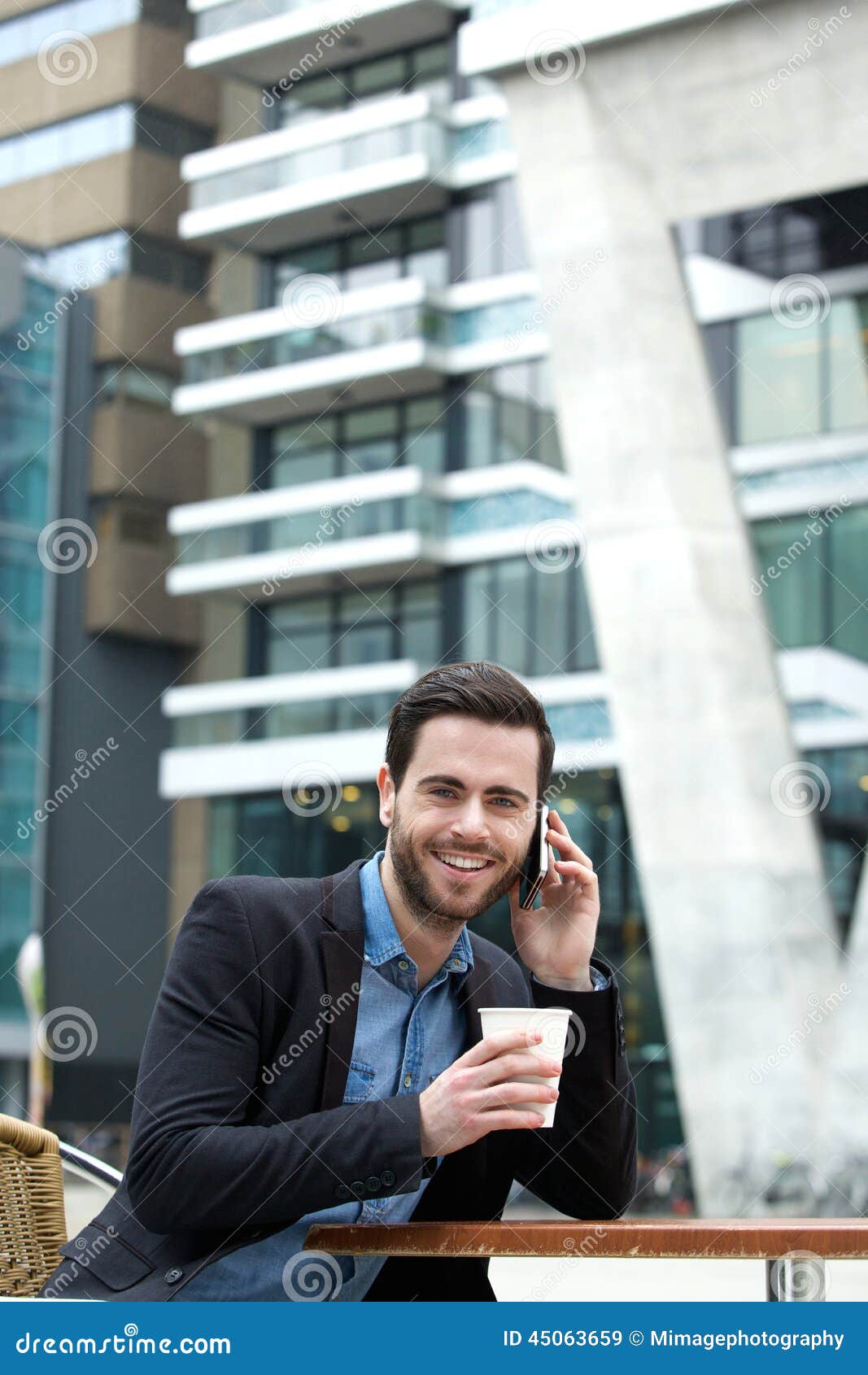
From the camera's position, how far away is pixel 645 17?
47.0 ft

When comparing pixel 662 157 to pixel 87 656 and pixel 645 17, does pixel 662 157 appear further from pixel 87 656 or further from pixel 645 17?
pixel 87 656

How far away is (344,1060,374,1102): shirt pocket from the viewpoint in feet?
8.23

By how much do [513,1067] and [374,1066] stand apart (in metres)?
0.42

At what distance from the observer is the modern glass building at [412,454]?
51.6ft

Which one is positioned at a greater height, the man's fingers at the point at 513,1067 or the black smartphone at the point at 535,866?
the black smartphone at the point at 535,866

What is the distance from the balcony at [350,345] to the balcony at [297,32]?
8.47 ft

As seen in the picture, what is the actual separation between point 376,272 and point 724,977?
354 inches

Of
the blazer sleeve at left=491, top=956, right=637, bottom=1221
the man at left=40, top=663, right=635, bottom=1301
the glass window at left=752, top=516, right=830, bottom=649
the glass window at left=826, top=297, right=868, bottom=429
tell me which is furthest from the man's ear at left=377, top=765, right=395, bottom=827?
the glass window at left=826, top=297, right=868, bottom=429

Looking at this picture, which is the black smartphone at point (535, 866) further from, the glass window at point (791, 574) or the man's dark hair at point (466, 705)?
the glass window at point (791, 574)

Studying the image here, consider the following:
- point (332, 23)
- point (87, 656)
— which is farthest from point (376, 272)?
point (87, 656)

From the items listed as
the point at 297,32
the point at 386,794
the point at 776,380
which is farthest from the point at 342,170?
the point at 386,794

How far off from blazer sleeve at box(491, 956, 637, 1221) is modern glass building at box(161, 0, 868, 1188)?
12.4 meters

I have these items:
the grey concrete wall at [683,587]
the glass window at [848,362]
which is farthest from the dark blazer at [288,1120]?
the glass window at [848,362]

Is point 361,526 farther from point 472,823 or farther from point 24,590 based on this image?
point 472,823
